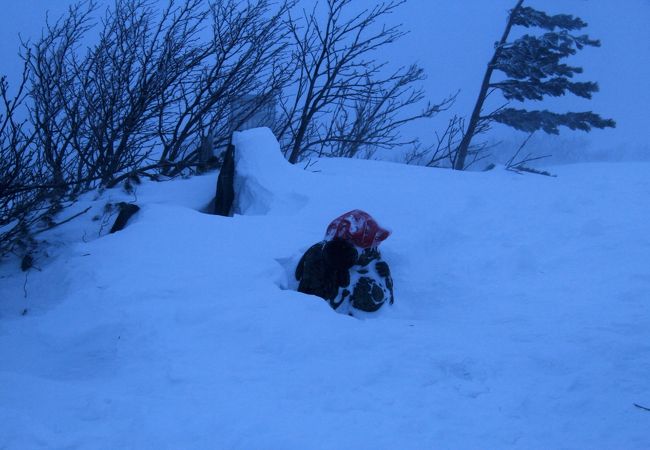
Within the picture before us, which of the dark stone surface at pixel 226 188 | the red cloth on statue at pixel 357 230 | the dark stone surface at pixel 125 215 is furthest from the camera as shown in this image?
the dark stone surface at pixel 226 188

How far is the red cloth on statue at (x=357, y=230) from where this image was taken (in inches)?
144

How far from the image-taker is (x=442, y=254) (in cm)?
453

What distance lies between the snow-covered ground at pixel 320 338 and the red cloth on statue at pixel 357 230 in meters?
0.58

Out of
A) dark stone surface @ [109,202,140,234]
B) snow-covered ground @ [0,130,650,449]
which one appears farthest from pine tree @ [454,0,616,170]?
dark stone surface @ [109,202,140,234]

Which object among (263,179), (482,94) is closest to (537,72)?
(482,94)

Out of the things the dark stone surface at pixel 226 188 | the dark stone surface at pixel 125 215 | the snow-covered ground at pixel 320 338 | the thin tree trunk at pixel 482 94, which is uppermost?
the thin tree trunk at pixel 482 94

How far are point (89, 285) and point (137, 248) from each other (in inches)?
23.9

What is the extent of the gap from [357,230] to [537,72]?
10359 millimetres

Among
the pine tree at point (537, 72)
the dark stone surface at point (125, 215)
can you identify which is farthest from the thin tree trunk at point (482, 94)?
the dark stone surface at point (125, 215)

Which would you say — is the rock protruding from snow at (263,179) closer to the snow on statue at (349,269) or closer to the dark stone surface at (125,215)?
the dark stone surface at (125,215)

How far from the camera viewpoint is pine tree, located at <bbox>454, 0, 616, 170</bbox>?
1122 centimetres

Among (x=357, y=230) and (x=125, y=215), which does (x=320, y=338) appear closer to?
(x=357, y=230)

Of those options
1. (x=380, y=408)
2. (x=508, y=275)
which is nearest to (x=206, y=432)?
(x=380, y=408)

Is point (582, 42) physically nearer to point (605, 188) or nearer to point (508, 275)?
point (605, 188)
